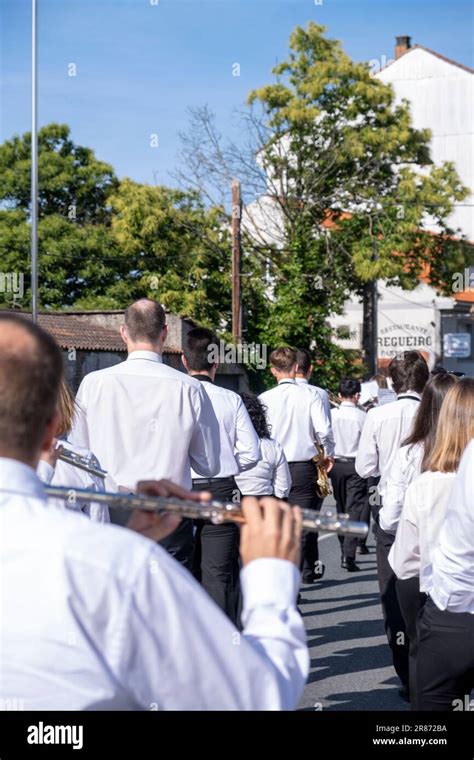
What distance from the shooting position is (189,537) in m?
5.97

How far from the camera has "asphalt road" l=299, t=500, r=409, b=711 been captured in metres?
6.59

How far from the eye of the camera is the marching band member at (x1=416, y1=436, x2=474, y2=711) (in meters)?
3.70

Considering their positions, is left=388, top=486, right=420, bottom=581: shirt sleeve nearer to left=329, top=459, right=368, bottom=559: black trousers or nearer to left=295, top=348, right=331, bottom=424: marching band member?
left=295, top=348, right=331, bottom=424: marching band member

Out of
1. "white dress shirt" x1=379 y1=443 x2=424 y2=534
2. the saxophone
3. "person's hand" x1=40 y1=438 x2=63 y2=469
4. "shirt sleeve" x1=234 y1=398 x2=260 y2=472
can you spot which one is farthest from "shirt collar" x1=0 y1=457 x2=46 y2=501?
the saxophone

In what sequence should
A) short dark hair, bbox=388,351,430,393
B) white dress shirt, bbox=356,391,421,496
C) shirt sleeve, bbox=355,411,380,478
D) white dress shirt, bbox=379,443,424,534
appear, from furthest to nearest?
shirt sleeve, bbox=355,411,380,478 → white dress shirt, bbox=356,391,421,496 → short dark hair, bbox=388,351,430,393 → white dress shirt, bbox=379,443,424,534

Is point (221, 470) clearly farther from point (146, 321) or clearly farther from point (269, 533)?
point (269, 533)

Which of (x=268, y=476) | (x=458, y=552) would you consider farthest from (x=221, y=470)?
(x=458, y=552)

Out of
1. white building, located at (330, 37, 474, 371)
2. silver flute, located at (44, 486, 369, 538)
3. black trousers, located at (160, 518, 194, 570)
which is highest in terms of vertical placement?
white building, located at (330, 37, 474, 371)

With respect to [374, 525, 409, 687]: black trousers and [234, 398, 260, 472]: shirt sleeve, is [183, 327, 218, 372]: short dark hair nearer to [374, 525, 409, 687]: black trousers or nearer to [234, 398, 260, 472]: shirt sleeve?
[234, 398, 260, 472]: shirt sleeve

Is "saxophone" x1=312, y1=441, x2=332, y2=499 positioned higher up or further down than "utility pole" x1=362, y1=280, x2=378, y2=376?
further down

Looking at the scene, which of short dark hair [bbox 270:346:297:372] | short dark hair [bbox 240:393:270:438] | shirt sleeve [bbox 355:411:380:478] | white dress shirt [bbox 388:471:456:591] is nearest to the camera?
white dress shirt [bbox 388:471:456:591]

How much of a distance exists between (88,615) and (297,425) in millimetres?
8169

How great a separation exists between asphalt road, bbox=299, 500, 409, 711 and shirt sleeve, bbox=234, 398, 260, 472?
56.4 inches

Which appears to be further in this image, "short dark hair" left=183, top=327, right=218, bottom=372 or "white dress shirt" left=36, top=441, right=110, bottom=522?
"short dark hair" left=183, top=327, right=218, bottom=372
